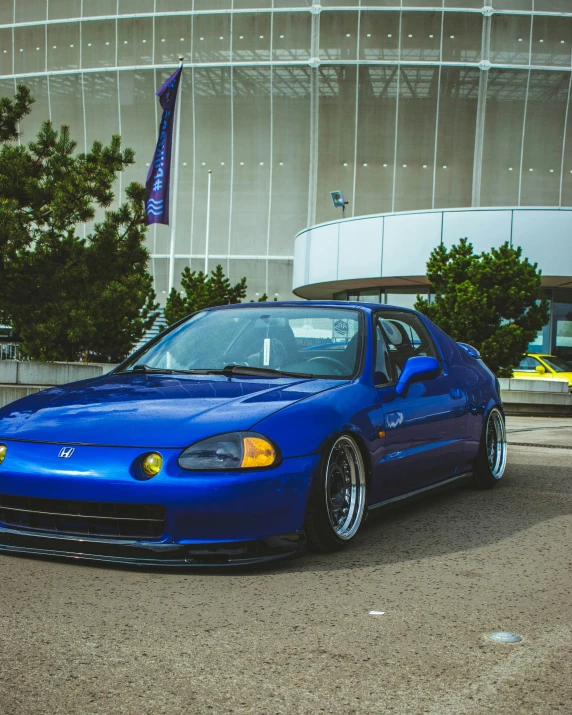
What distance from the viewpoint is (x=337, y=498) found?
4844 mm

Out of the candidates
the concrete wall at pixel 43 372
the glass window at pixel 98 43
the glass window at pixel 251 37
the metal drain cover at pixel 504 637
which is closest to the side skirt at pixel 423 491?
the metal drain cover at pixel 504 637

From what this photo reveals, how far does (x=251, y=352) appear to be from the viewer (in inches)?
219

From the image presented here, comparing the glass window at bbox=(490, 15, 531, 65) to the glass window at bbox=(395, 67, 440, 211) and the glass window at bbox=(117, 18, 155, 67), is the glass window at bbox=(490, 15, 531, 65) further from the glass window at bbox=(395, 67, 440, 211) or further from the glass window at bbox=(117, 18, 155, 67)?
the glass window at bbox=(117, 18, 155, 67)

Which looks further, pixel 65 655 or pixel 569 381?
pixel 569 381

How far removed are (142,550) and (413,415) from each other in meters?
2.05

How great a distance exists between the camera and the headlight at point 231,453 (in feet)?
13.8

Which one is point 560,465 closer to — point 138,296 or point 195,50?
point 138,296

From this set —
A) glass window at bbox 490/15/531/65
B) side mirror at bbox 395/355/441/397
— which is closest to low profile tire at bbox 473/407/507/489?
side mirror at bbox 395/355/441/397

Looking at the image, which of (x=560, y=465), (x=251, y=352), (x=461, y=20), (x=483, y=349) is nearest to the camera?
(x=251, y=352)

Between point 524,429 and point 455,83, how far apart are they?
2949 centimetres

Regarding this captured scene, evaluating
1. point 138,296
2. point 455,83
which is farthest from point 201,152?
point 138,296

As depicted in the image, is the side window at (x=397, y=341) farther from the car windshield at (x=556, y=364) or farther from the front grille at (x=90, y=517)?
the car windshield at (x=556, y=364)

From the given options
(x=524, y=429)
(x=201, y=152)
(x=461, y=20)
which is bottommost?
(x=524, y=429)

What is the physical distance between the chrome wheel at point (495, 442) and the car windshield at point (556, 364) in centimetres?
1716
